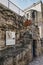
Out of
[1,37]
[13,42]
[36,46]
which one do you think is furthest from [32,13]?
[1,37]

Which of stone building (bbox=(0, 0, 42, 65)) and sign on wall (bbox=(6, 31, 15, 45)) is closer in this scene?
stone building (bbox=(0, 0, 42, 65))

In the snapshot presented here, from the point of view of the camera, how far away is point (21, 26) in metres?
11.4

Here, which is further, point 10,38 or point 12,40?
point 12,40

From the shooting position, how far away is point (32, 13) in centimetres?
2067

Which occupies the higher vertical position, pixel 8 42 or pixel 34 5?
pixel 34 5

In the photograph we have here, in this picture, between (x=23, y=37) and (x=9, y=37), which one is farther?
(x=23, y=37)

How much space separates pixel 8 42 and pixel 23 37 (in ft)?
8.69

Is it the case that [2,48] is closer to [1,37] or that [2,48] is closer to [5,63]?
[1,37]

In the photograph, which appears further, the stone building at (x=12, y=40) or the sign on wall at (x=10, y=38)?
the sign on wall at (x=10, y=38)

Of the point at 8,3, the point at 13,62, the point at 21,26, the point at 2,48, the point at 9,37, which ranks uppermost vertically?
the point at 8,3

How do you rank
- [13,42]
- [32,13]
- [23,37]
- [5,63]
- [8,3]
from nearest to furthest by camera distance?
[5,63] < [13,42] < [8,3] < [23,37] < [32,13]

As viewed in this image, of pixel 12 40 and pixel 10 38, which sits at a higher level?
pixel 10 38

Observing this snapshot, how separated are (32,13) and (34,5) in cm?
233

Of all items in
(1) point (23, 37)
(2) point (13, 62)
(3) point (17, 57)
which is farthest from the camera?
(1) point (23, 37)
